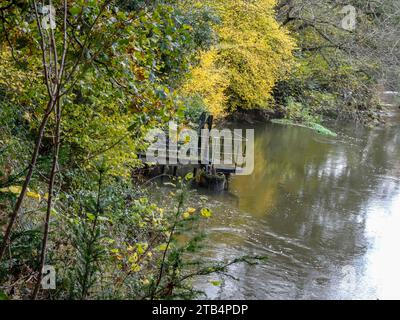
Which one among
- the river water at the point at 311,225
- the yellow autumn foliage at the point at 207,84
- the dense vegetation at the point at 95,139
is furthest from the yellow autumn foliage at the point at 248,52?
the river water at the point at 311,225

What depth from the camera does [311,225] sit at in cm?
1198

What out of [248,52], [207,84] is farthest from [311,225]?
[248,52]

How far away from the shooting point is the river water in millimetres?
8812

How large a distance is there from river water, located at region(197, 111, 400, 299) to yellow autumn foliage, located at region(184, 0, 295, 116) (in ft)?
10.0

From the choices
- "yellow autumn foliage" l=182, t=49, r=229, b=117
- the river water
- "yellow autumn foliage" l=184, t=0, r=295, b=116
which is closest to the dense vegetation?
"yellow autumn foliage" l=182, t=49, r=229, b=117

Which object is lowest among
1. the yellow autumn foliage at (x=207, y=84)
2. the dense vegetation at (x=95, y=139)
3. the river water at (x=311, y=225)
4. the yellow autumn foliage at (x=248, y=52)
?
the river water at (x=311, y=225)

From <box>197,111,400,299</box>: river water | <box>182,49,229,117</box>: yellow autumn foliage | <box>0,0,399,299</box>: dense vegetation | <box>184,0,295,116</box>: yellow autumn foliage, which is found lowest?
<box>197,111,400,299</box>: river water

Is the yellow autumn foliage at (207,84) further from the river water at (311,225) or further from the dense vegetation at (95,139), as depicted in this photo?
the river water at (311,225)

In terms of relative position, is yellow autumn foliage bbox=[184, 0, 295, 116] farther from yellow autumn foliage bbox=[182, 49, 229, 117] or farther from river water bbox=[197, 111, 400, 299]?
river water bbox=[197, 111, 400, 299]

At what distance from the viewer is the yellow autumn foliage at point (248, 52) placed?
1989 cm

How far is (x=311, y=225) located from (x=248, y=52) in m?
10.6

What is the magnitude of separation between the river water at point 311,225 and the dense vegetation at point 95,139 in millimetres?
1001
